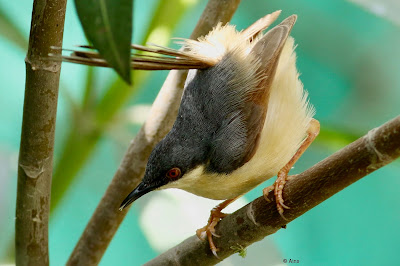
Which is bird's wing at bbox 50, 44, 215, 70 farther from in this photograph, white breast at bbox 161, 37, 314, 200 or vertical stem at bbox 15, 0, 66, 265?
white breast at bbox 161, 37, 314, 200

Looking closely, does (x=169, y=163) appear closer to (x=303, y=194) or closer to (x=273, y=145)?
(x=273, y=145)

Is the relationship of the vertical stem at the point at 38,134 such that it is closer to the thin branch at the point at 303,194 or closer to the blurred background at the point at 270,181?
the thin branch at the point at 303,194

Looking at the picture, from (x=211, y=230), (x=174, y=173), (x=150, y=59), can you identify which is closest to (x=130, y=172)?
(x=174, y=173)

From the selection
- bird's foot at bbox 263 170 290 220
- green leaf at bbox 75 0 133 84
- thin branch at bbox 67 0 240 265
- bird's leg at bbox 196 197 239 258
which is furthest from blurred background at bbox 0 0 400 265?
green leaf at bbox 75 0 133 84

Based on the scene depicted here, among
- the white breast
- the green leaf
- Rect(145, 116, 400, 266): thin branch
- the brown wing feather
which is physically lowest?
Rect(145, 116, 400, 266): thin branch

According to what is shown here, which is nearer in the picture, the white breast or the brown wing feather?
the white breast

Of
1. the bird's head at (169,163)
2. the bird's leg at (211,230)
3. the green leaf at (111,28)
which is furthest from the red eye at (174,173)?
the green leaf at (111,28)

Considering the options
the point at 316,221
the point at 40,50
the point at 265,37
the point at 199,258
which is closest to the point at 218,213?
the point at 199,258
